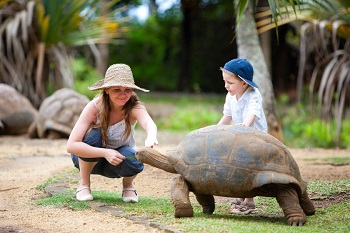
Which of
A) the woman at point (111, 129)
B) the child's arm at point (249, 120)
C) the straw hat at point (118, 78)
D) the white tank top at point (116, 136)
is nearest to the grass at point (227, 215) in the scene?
the woman at point (111, 129)

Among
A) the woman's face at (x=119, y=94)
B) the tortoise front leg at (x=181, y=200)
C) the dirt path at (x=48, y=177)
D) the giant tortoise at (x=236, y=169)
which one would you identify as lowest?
the dirt path at (x=48, y=177)

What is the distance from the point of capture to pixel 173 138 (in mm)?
10078

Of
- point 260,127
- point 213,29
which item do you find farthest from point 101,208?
point 213,29

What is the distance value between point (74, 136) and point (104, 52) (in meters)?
11.6

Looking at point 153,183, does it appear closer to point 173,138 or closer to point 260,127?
point 260,127

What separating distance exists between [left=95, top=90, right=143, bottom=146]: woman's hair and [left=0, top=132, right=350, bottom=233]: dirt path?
634 mm

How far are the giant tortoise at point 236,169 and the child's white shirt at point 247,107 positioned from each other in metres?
0.50

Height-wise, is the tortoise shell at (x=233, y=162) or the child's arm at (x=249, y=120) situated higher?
the child's arm at (x=249, y=120)

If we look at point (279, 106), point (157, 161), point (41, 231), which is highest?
point (157, 161)

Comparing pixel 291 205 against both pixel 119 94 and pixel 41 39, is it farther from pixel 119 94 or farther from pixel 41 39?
pixel 41 39

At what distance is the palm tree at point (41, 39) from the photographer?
36.0 feet

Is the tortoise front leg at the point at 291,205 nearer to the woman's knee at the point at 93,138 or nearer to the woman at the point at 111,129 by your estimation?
the woman at the point at 111,129

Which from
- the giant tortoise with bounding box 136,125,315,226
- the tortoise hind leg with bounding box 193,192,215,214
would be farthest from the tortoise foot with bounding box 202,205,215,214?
the giant tortoise with bounding box 136,125,315,226

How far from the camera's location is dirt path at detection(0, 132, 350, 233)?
3992 mm
